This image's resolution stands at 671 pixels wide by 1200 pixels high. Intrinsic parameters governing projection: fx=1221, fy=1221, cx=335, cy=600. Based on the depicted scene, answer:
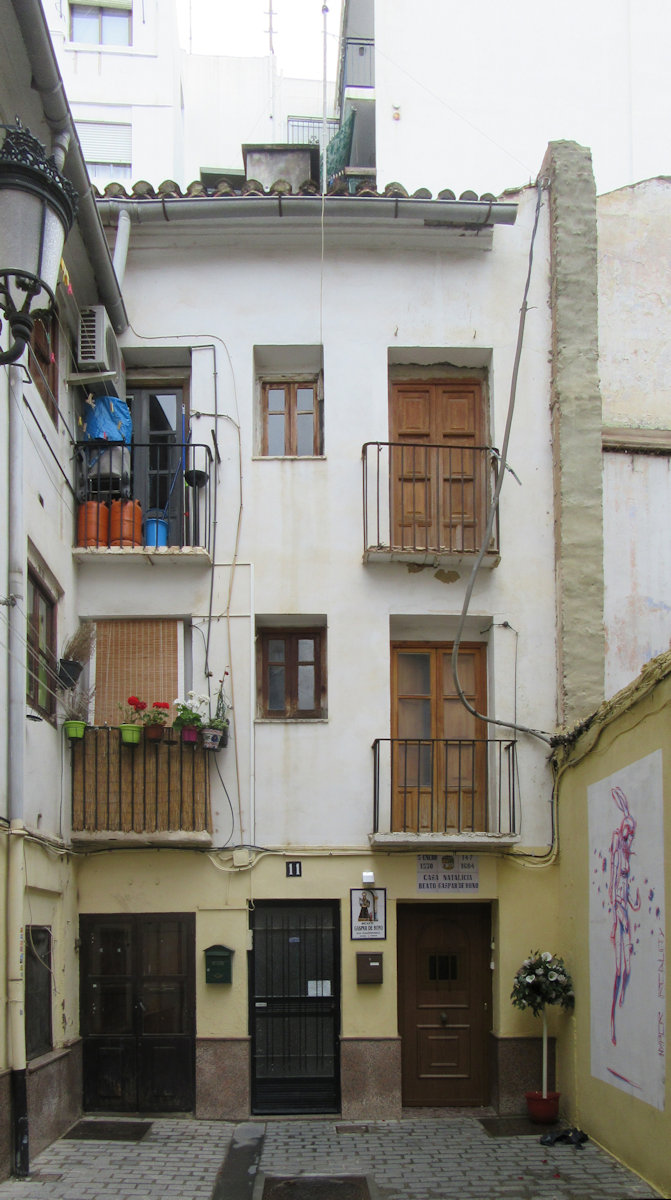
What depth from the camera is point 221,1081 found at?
1169 cm

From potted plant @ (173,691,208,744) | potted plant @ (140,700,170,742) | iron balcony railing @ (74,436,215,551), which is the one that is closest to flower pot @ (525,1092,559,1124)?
potted plant @ (173,691,208,744)

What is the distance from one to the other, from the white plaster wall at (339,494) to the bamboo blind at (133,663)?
0.25 meters

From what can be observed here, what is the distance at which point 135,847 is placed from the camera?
12062 mm

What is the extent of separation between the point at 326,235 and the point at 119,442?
3.21m

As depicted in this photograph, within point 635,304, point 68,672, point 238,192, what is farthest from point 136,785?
point 635,304

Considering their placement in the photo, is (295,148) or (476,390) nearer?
(476,390)

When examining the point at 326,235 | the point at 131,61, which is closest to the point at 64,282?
the point at 326,235

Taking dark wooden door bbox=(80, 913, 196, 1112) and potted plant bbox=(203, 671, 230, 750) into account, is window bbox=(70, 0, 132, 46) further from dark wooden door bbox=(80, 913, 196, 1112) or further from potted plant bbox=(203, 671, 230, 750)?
dark wooden door bbox=(80, 913, 196, 1112)

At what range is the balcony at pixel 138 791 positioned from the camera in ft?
38.8

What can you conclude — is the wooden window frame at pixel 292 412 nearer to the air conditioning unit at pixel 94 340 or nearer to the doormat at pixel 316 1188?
the air conditioning unit at pixel 94 340

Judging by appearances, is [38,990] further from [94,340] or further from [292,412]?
[292,412]

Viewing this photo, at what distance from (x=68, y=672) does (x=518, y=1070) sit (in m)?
5.80

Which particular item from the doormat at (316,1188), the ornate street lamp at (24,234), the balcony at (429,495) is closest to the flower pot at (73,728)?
the balcony at (429,495)

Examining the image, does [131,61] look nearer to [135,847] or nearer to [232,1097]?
[135,847]
